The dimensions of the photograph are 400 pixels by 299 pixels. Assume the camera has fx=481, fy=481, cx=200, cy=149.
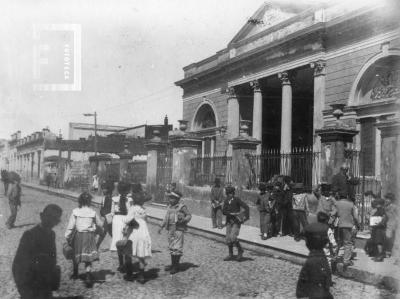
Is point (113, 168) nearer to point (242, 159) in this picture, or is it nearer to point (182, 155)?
point (182, 155)

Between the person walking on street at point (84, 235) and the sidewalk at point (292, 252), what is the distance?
3.99m

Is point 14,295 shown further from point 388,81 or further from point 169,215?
point 388,81

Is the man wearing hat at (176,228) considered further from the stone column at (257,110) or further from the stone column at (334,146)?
the stone column at (257,110)

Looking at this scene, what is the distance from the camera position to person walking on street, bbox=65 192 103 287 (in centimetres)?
672

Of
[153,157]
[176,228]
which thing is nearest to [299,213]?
[176,228]

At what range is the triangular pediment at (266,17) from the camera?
814 inches

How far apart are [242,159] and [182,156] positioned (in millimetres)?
3903

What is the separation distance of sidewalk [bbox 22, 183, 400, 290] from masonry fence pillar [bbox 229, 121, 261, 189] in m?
1.61

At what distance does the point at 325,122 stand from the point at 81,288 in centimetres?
1335

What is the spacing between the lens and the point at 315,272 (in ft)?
14.5

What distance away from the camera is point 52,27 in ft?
33.0

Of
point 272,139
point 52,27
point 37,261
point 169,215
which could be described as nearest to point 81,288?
point 169,215

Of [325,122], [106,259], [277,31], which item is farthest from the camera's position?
[277,31]

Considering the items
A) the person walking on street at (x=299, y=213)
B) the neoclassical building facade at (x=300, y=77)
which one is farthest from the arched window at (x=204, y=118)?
the person walking on street at (x=299, y=213)
